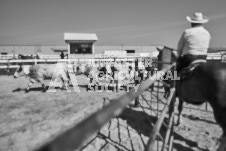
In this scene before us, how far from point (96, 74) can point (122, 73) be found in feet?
5.07

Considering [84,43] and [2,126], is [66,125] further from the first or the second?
[84,43]

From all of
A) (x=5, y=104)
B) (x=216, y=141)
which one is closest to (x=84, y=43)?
(x=5, y=104)

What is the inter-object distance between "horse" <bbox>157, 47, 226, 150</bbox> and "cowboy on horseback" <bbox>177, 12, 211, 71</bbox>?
27 centimetres

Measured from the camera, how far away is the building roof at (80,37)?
1104 inches

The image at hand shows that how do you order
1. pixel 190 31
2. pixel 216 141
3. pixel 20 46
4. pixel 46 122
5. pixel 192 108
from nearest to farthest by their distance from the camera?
pixel 190 31, pixel 216 141, pixel 46 122, pixel 192 108, pixel 20 46

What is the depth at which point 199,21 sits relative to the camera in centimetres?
365

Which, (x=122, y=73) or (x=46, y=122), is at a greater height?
(x=122, y=73)

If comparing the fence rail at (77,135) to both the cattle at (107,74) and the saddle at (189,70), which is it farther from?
the cattle at (107,74)

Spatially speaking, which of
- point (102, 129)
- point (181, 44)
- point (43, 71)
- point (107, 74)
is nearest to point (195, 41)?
point (181, 44)

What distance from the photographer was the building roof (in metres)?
28.0

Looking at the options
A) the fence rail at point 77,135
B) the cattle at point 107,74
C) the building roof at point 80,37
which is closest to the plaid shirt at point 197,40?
the fence rail at point 77,135

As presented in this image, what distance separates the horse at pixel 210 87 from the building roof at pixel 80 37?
85.2ft

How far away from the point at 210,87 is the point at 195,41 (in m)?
1.11

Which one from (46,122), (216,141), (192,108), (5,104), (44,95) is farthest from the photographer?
(44,95)
